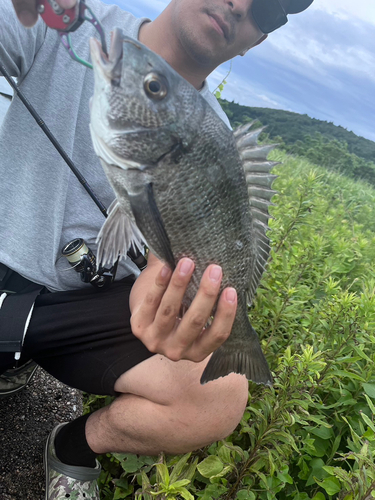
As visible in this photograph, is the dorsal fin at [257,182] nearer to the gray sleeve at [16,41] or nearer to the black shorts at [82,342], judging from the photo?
the black shorts at [82,342]

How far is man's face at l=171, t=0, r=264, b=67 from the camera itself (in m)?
1.98

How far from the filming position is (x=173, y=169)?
1.28 meters

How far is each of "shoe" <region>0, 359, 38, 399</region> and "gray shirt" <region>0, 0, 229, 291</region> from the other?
2.01 ft

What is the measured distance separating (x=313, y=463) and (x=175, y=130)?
69.1 inches

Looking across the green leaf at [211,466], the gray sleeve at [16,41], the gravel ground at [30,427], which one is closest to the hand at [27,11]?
the gray sleeve at [16,41]

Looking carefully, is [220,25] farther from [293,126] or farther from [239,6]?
[293,126]

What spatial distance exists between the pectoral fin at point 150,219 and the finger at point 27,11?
0.55 m

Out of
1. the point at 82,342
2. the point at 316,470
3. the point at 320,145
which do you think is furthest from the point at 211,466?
the point at 320,145

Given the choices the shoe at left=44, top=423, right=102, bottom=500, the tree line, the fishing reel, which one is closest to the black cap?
the fishing reel

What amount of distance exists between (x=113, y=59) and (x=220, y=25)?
1281 millimetres

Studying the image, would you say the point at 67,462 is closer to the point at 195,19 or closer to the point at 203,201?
the point at 203,201

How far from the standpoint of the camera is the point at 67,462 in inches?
80.8

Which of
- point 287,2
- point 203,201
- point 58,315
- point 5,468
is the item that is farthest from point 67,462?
point 287,2

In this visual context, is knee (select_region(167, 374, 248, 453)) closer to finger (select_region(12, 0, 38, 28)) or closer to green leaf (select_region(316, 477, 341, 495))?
green leaf (select_region(316, 477, 341, 495))
